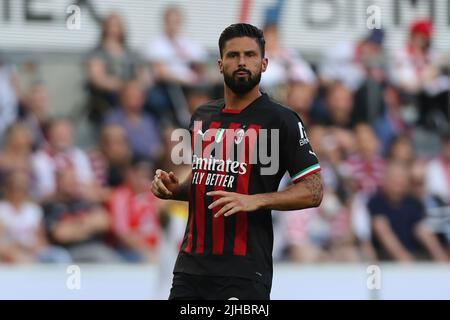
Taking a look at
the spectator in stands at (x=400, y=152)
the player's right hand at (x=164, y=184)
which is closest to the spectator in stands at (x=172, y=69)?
the spectator in stands at (x=400, y=152)

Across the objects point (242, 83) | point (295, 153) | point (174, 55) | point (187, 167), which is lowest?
point (295, 153)

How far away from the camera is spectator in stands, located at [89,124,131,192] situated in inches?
436

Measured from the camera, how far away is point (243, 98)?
5.40 metres

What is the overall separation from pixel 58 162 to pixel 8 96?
0.90 metres

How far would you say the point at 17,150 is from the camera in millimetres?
10820

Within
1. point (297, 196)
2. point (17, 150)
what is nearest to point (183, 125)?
point (17, 150)

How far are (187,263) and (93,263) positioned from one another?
5402mm

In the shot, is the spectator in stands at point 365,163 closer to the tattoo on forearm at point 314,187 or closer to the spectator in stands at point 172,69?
the spectator in stands at point 172,69

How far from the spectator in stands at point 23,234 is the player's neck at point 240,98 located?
18.2 ft

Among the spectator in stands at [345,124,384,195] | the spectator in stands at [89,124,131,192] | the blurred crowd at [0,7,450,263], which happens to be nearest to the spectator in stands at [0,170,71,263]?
the blurred crowd at [0,7,450,263]

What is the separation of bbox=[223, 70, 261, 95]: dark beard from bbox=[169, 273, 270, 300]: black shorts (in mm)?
966

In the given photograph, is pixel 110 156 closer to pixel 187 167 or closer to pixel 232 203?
pixel 187 167
